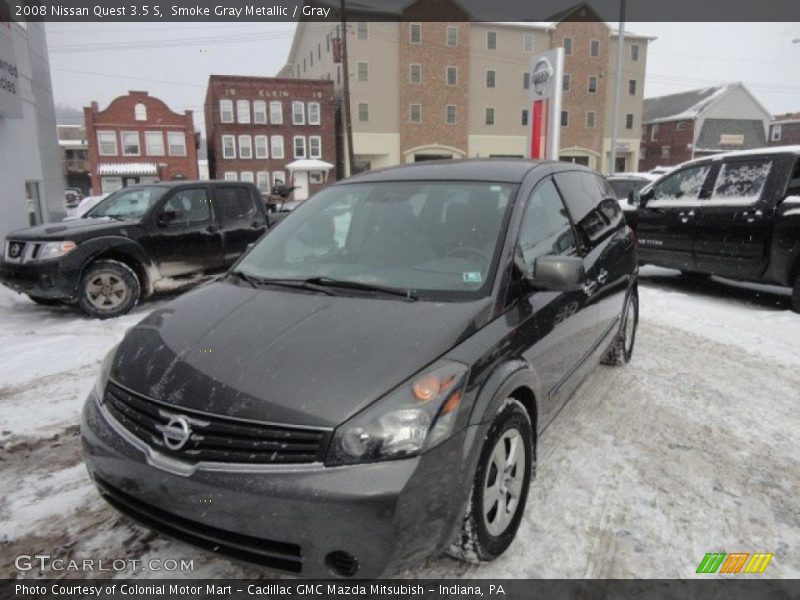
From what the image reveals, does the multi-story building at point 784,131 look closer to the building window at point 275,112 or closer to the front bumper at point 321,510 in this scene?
the building window at point 275,112

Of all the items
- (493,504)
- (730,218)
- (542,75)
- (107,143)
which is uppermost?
(107,143)

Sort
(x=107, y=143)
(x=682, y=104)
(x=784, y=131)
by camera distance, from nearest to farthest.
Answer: (x=107, y=143)
(x=682, y=104)
(x=784, y=131)

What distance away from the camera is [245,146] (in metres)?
44.2

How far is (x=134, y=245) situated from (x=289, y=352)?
5751 millimetres

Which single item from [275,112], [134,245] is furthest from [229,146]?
[134,245]

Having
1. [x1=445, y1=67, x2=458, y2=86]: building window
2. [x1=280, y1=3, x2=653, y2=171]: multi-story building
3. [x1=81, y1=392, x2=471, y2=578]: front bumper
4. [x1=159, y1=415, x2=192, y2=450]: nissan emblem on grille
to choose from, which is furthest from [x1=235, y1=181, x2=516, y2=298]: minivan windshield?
[x1=445, y1=67, x2=458, y2=86]: building window

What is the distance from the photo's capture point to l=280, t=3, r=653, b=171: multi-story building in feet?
143

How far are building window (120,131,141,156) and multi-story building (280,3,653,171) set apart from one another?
53.4ft

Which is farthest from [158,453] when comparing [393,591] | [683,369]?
[683,369]

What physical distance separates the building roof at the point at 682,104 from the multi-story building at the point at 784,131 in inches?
420

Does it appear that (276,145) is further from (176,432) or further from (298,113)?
(176,432)

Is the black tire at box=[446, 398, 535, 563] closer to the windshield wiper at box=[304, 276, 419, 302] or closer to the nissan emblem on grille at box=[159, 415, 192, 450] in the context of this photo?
the windshield wiper at box=[304, 276, 419, 302]

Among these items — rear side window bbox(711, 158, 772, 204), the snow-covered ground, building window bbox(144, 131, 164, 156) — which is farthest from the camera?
building window bbox(144, 131, 164, 156)

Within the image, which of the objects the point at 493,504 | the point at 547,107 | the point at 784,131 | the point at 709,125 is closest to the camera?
the point at 493,504
